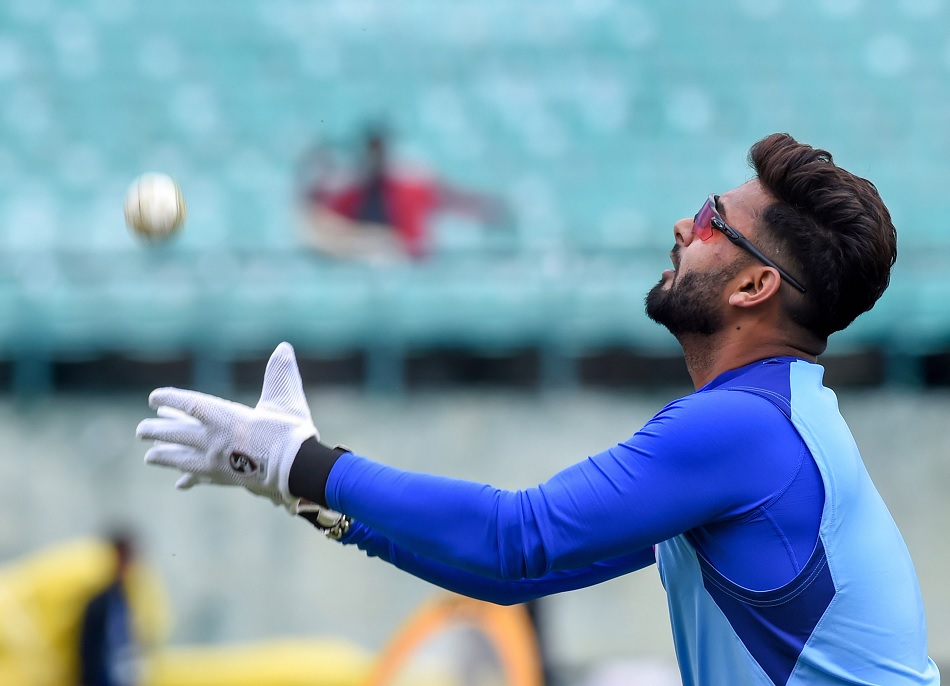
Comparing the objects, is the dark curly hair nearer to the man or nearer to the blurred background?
the man

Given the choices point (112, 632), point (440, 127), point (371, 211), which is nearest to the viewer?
point (112, 632)

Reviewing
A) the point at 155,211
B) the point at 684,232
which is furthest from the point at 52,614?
the point at 684,232

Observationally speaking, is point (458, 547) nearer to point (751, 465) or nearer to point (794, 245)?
point (751, 465)

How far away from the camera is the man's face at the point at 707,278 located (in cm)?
228

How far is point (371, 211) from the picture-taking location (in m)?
8.25

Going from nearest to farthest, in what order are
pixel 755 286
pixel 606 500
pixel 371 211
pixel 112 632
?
pixel 606 500
pixel 755 286
pixel 112 632
pixel 371 211

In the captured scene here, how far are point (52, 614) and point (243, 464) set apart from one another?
18.2 ft

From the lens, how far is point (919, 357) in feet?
26.7

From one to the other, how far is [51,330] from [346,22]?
4.02m

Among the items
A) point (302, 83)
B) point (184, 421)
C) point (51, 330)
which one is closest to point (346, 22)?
point (302, 83)

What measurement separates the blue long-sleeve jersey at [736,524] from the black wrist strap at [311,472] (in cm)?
2

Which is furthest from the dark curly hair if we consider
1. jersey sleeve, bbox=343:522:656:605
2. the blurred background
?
the blurred background

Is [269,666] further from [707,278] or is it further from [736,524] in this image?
[736,524]

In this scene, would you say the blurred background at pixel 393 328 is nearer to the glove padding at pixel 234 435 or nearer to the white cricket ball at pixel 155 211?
the white cricket ball at pixel 155 211
